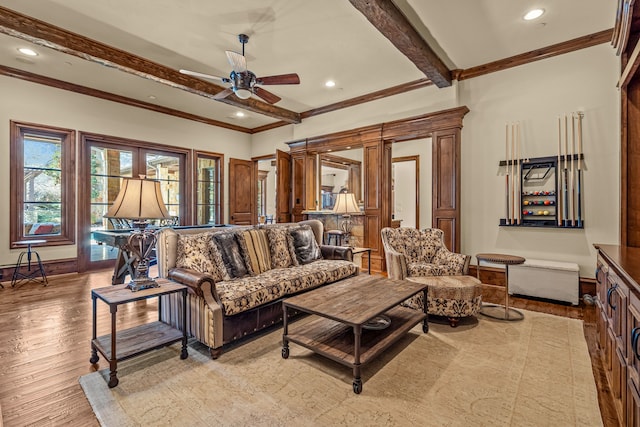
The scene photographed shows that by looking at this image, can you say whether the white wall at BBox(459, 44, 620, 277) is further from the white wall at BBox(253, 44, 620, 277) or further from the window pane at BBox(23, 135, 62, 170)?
the window pane at BBox(23, 135, 62, 170)

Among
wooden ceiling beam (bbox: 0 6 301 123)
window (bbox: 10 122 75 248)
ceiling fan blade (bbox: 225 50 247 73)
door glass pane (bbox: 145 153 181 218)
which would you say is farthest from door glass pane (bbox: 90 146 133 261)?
ceiling fan blade (bbox: 225 50 247 73)

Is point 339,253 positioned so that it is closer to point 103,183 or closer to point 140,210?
point 140,210

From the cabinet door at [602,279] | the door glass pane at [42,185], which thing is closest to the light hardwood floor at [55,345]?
the cabinet door at [602,279]

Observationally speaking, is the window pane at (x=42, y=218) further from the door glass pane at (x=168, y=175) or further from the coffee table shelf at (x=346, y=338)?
the coffee table shelf at (x=346, y=338)

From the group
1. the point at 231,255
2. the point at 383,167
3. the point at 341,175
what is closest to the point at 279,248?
the point at 231,255

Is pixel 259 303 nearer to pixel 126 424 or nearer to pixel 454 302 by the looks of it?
pixel 126 424

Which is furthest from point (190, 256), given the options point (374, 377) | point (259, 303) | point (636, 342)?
point (636, 342)

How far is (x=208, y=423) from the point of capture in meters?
1.69

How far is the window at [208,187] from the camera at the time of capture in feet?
22.8

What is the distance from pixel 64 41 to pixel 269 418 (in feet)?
14.6

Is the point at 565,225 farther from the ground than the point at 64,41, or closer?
closer

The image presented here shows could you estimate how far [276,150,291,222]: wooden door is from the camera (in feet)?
21.4

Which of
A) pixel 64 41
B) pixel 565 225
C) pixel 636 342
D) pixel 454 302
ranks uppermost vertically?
pixel 64 41

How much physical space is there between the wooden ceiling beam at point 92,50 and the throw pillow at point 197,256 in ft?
8.90
